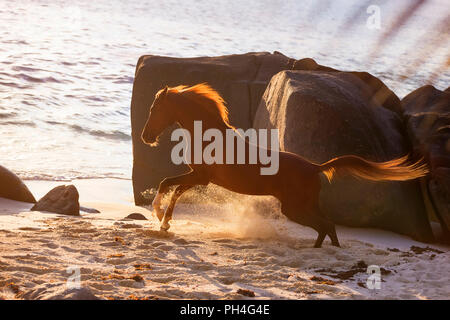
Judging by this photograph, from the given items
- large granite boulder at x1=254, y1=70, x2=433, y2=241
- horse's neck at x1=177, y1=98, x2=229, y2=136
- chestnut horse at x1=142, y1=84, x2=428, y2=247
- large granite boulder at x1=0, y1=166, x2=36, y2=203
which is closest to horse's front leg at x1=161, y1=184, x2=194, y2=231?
chestnut horse at x1=142, y1=84, x2=428, y2=247

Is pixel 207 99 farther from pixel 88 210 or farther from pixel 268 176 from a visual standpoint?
pixel 88 210

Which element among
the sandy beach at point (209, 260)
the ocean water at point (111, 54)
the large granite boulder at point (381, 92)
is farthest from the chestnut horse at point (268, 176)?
the large granite boulder at point (381, 92)

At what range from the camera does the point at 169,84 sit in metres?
8.62

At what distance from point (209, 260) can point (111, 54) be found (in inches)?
730

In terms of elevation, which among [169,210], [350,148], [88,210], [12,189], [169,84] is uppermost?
[169,84]

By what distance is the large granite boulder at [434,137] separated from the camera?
6.24 metres

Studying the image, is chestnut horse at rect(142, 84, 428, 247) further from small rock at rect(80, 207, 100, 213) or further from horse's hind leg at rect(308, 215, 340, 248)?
small rock at rect(80, 207, 100, 213)

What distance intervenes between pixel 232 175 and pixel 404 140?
109 inches

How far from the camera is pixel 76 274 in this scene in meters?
3.54

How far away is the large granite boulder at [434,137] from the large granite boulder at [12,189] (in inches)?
191

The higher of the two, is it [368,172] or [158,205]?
[368,172]

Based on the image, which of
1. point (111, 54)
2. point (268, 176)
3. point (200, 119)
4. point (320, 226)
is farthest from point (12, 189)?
point (111, 54)

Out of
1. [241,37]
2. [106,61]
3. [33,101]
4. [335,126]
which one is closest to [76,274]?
[335,126]

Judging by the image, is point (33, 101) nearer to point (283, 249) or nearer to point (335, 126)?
point (335, 126)
